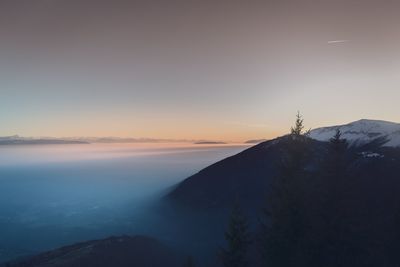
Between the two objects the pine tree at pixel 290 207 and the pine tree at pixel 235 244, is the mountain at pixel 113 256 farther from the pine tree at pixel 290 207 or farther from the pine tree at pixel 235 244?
the pine tree at pixel 290 207

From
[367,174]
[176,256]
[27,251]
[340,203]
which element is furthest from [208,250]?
[340,203]

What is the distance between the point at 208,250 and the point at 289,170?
124m

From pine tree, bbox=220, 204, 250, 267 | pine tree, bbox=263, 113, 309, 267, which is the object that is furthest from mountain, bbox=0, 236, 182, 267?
pine tree, bbox=263, 113, 309, 267

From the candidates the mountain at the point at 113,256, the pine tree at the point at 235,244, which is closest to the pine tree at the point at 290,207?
the pine tree at the point at 235,244

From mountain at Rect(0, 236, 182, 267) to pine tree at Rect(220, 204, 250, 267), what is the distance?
244ft

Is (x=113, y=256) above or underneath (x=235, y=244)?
underneath

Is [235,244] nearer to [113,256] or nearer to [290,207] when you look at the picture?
[290,207]

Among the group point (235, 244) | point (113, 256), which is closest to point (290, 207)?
point (235, 244)

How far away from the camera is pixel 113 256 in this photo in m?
116

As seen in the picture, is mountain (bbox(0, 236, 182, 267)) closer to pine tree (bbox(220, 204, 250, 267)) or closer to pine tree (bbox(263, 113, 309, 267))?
pine tree (bbox(220, 204, 250, 267))

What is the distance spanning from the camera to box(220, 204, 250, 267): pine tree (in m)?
45.6

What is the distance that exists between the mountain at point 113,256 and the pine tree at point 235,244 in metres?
74.3

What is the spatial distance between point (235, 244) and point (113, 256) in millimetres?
81582

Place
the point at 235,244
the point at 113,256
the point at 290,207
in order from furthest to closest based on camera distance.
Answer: the point at 113,256 < the point at 235,244 < the point at 290,207
